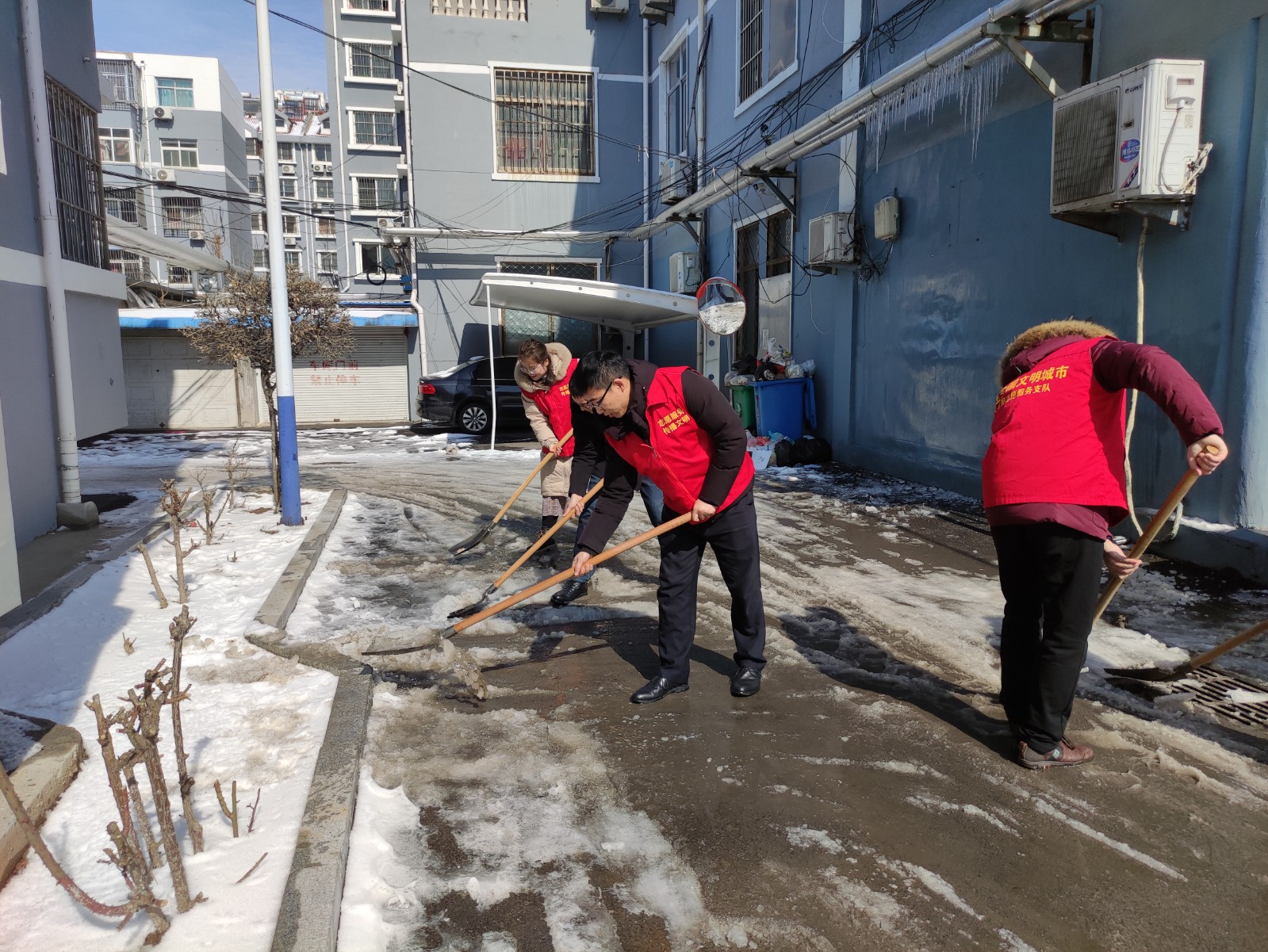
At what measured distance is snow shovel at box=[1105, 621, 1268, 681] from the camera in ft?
11.3

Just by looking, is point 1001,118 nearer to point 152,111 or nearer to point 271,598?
point 271,598

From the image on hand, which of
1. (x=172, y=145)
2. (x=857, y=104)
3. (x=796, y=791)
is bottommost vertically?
(x=796, y=791)

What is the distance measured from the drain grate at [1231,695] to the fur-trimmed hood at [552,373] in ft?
13.4

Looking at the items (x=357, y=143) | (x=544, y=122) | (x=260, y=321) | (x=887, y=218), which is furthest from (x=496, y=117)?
(x=357, y=143)

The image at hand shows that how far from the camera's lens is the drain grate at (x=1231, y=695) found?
3.57 m

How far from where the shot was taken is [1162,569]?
5.81 m

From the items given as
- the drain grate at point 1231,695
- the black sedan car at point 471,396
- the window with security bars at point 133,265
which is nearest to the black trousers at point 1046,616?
the drain grate at point 1231,695

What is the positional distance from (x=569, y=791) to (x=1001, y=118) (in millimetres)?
7672

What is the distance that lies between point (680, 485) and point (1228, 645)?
2.39 meters

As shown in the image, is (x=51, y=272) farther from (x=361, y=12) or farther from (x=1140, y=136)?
(x=361, y=12)

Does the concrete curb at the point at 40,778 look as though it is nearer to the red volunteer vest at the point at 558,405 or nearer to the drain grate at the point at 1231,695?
the red volunteer vest at the point at 558,405

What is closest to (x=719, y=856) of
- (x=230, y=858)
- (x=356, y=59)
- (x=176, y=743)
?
(x=230, y=858)

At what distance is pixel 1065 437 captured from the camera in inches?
120

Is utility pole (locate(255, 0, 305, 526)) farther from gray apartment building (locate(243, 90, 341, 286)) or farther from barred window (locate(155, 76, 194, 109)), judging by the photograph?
gray apartment building (locate(243, 90, 341, 286))
